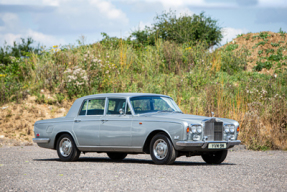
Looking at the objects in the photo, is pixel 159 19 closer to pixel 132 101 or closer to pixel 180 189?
pixel 132 101

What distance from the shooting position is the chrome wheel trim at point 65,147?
10.3 metres

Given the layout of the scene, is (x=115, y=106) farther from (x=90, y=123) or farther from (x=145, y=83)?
(x=145, y=83)

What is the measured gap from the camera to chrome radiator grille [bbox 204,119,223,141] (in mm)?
8758

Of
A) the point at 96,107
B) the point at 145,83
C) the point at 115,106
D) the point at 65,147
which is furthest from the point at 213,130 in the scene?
the point at 145,83

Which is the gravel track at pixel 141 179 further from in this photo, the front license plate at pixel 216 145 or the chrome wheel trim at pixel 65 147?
the chrome wheel trim at pixel 65 147

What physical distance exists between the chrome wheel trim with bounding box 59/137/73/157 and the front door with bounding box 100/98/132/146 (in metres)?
1.04

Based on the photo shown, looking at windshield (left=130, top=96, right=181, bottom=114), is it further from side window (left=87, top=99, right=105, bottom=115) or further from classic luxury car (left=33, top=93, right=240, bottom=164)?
side window (left=87, top=99, right=105, bottom=115)

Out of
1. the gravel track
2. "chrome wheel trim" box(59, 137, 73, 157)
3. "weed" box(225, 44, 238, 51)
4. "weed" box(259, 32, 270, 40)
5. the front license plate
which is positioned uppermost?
"weed" box(259, 32, 270, 40)

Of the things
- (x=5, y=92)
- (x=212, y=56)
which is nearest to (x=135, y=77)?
(x=212, y=56)

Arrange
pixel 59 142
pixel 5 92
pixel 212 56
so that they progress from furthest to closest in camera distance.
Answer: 1. pixel 212 56
2. pixel 5 92
3. pixel 59 142

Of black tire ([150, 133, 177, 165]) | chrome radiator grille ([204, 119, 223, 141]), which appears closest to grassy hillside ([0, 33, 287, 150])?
chrome radiator grille ([204, 119, 223, 141])

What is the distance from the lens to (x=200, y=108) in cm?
1634

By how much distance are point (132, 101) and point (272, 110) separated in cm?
707

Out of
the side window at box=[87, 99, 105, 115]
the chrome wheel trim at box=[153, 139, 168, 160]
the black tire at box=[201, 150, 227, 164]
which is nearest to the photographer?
the chrome wheel trim at box=[153, 139, 168, 160]
